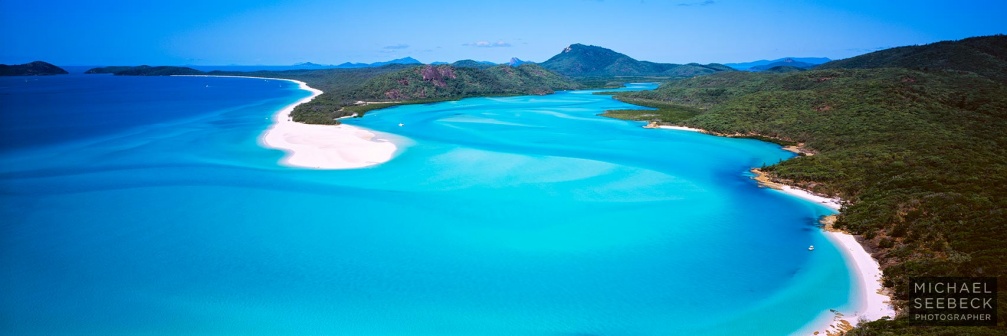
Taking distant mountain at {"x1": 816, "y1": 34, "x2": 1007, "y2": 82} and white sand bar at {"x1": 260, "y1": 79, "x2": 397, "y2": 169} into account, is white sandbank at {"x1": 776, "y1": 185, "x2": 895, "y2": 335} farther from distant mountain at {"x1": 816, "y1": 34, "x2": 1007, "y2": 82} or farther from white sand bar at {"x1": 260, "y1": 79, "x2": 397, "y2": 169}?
distant mountain at {"x1": 816, "y1": 34, "x2": 1007, "y2": 82}

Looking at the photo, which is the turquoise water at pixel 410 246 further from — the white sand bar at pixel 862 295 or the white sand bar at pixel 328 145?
the white sand bar at pixel 328 145

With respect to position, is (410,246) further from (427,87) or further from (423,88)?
(427,87)

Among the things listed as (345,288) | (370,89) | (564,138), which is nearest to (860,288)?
(345,288)

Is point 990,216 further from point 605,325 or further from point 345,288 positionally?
point 345,288

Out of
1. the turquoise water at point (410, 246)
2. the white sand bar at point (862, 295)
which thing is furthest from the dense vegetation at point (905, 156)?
the turquoise water at point (410, 246)

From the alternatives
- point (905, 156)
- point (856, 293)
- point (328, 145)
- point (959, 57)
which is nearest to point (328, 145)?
point (328, 145)

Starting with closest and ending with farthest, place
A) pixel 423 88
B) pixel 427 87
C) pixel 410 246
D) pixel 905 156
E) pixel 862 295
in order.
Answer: pixel 862 295 < pixel 410 246 < pixel 905 156 < pixel 423 88 < pixel 427 87
